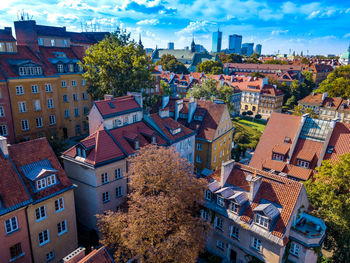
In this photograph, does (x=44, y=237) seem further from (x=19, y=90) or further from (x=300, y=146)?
(x=300, y=146)

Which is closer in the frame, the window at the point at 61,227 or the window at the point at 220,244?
the window at the point at 61,227

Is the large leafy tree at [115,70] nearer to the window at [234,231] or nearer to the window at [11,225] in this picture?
the window at [11,225]

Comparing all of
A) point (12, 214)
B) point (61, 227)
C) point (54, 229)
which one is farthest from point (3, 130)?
point (12, 214)

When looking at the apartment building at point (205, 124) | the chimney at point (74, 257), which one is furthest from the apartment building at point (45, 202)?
the apartment building at point (205, 124)

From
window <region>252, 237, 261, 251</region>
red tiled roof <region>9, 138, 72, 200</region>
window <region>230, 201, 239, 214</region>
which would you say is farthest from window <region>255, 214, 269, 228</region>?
red tiled roof <region>9, 138, 72, 200</region>

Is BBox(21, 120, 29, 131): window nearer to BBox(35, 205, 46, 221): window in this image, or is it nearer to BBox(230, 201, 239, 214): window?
BBox(35, 205, 46, 221): window
